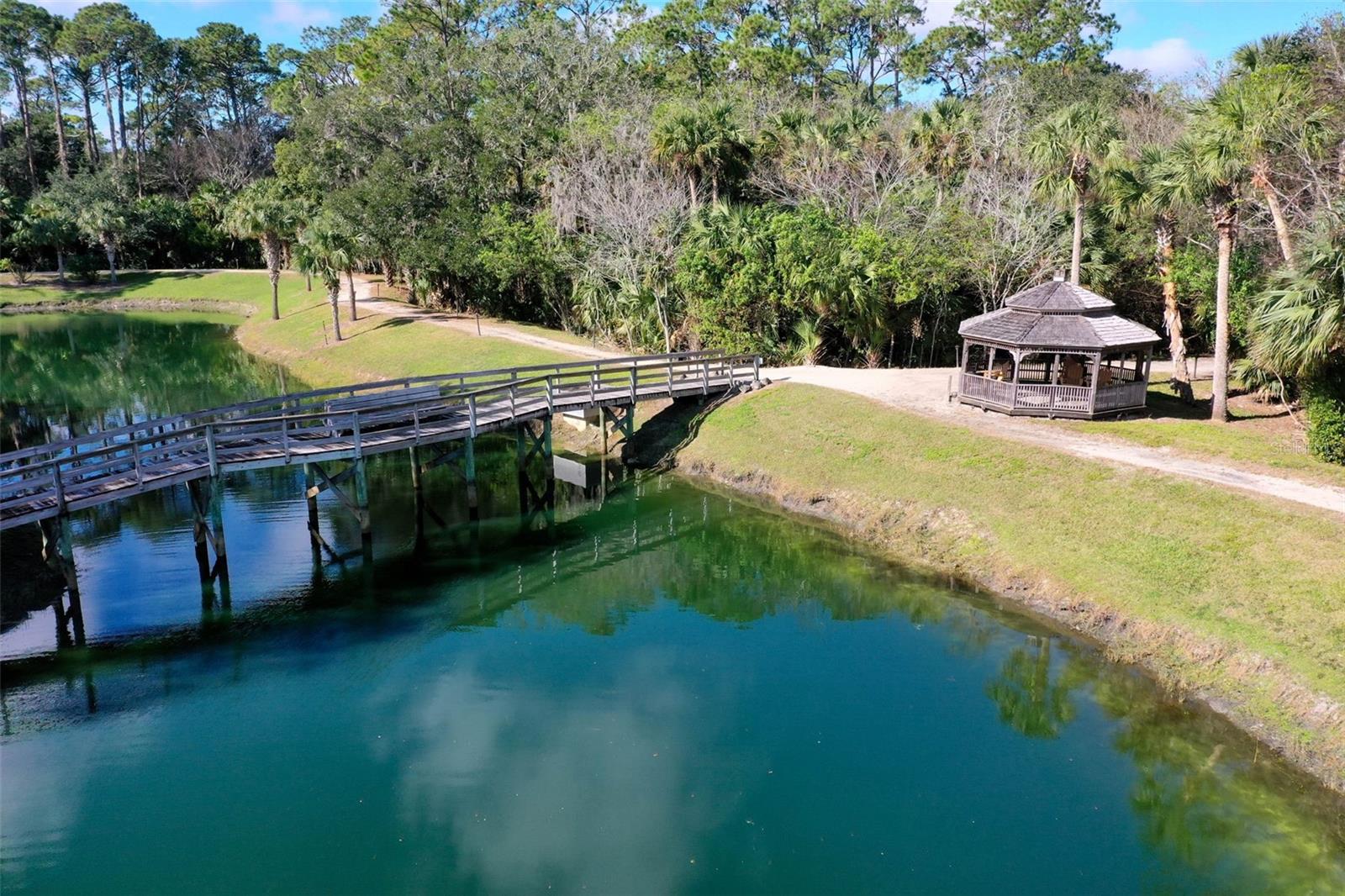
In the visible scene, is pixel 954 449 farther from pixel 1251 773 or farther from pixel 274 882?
pixel 274 882

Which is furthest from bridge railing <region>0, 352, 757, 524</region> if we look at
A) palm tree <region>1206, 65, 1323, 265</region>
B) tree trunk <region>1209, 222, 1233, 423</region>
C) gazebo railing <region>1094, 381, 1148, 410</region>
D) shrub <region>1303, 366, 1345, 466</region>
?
shrub <region>1303, 366, 1345, 466</region>

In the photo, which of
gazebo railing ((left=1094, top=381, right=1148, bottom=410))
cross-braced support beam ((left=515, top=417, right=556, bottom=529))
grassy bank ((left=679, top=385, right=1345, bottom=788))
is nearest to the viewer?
grassy bank ((left=679, top=385, right=1345, bottom=788))

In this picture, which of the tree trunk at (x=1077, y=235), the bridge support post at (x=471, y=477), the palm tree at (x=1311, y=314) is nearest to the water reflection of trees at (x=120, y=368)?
the bridge support post at (x=471, y=477)

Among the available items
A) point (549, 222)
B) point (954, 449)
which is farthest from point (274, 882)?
point (549, 222)

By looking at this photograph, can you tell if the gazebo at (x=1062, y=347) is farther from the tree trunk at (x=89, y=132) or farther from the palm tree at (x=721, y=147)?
the tree trunk at (x=89, y=132)

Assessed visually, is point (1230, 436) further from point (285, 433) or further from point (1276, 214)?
point (285, 433)

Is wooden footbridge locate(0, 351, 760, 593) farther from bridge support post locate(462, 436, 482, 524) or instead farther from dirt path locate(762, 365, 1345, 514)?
dirt path locate(762, 365, 1345, 514)
